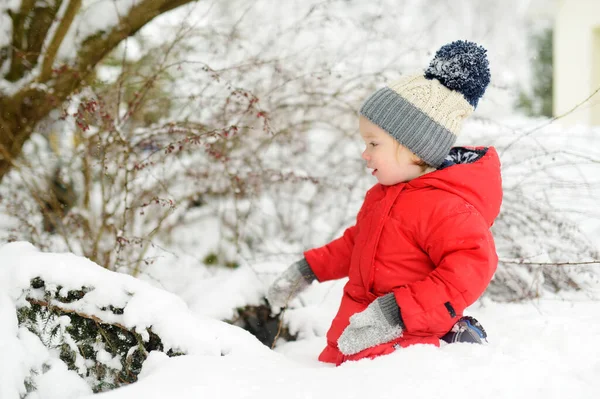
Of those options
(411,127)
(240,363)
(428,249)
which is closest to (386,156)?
(411,127)

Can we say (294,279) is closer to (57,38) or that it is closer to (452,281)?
(452,281)

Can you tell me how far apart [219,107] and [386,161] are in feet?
5.94

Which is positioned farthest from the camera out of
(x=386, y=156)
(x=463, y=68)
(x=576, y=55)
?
(x=576, y=55)

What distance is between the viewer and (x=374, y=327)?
1863 millimetres

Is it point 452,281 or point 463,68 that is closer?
point 452,281

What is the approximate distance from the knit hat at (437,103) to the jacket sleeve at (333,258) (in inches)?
21.8

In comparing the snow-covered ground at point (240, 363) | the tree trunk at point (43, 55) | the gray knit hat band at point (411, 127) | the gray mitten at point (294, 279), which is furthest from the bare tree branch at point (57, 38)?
the gray knit hat band at point (411, 127)

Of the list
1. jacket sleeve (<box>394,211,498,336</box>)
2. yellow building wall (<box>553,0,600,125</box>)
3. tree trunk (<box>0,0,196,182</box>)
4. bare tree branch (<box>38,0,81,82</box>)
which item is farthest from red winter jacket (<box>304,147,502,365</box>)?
yellow building wall (<box>553,0,600,125</box>)

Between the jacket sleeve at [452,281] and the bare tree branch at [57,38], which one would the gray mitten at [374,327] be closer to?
the jacket sleeve at [452,281]

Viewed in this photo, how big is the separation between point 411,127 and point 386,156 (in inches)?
6.1

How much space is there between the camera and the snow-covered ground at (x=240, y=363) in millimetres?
1520

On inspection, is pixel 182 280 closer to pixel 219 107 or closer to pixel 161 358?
pixel 219 107

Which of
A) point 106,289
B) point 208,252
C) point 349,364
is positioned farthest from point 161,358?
Answer: point 208,252

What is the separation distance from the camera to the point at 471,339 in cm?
200
